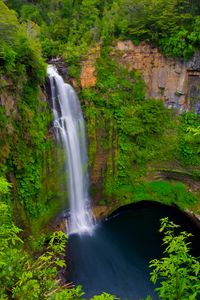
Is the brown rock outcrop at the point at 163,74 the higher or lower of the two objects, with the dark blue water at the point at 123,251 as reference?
higher

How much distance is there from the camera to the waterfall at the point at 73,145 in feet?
45.7

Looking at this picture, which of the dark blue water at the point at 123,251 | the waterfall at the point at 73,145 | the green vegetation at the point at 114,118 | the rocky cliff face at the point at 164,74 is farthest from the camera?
the rocky cliff face at the point at 164,74

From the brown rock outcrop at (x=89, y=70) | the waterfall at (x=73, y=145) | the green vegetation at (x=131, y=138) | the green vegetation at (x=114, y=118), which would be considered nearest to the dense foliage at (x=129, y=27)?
the green vegetation at (x=114, y=118)

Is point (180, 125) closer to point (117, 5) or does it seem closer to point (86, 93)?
point (86, 93)

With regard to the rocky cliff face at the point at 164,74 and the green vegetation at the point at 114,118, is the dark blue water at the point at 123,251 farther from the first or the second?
the rocky cliff face at the point at 164,74

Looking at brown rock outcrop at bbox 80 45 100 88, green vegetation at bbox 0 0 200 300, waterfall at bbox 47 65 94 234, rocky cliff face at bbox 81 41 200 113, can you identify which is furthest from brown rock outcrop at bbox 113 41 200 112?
waterfall at bbox 47 65 94 234

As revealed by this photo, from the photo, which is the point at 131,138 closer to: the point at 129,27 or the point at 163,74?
the point at 163,74

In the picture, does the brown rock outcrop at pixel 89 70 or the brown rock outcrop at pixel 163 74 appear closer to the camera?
the brown rock outcrop at pixel 89 70

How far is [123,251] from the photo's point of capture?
13.7 metres

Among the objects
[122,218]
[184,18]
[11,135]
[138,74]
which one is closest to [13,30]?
[11,135]

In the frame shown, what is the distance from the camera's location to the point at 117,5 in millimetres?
17688

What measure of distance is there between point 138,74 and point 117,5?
480 centimetres

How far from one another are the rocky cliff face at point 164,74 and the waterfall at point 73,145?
3301 mm

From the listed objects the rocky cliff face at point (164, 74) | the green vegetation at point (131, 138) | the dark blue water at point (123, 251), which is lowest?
the dark blue water at point (123, 251)
